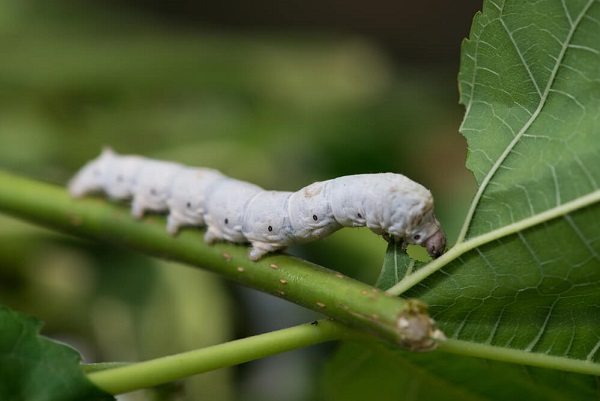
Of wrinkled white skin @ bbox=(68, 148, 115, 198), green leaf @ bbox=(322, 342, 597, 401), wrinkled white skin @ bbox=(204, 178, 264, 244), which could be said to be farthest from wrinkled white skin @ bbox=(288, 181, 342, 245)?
wrinkled white skin @ bbox=(68, 148, 115, 198)

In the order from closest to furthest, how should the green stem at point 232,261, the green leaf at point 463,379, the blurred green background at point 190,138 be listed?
the green stem at point 232,261, the green leaf at point 463,379, the blurred green background at point 190,138

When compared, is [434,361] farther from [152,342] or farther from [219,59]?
[219,59]

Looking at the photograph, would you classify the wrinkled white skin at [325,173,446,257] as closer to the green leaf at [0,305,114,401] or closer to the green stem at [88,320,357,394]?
the green stem at [88,320,357,394]

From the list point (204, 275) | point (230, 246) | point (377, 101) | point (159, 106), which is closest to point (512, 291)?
point (230, 246)

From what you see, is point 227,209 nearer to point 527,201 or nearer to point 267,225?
point 267,225

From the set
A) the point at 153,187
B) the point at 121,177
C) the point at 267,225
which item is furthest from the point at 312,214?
the point at 121,177

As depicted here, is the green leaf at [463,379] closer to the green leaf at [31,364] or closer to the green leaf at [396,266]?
the green leaf at [396,266]

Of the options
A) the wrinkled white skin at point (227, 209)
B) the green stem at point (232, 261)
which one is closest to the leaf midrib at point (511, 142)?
the green stem at point (232, 261)
